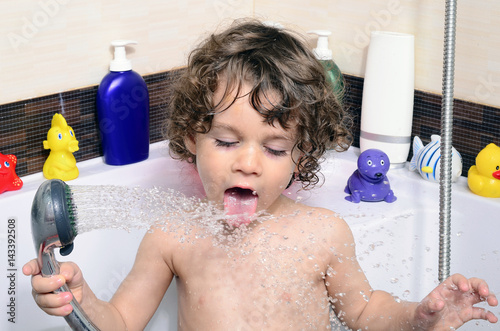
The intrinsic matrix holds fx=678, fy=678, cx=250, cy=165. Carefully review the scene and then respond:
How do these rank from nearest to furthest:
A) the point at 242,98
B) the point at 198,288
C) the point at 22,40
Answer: the point at 242,98, the point at 198,288, the point at 22,40

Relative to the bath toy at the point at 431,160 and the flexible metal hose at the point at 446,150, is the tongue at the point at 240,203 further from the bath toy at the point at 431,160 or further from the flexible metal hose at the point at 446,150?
the bath toy at the point at 431,160

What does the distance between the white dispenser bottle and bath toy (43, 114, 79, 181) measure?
693 millimetres

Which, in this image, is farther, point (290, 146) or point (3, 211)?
point (3, 211)

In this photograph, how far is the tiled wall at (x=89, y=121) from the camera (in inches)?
56.2

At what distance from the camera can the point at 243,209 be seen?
1.11m

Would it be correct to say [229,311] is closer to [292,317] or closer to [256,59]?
[292,317]

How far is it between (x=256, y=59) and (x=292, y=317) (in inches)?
17.5

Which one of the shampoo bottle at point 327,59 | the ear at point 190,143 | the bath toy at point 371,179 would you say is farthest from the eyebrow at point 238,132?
the shampoo bottle at point 327,59

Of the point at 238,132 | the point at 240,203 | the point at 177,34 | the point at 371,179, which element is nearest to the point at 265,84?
the point at 238,132

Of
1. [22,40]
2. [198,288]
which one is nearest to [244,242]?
[198,288]

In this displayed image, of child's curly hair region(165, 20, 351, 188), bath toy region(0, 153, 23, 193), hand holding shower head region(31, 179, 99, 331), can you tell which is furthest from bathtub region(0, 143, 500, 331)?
hand holding shower head region(31, 179, 99, 331)

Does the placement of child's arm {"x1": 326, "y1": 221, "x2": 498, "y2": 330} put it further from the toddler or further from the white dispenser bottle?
the white dispenser bottle

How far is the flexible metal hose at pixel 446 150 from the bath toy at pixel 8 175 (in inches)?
34.0

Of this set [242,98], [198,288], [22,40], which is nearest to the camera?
[242,98]
